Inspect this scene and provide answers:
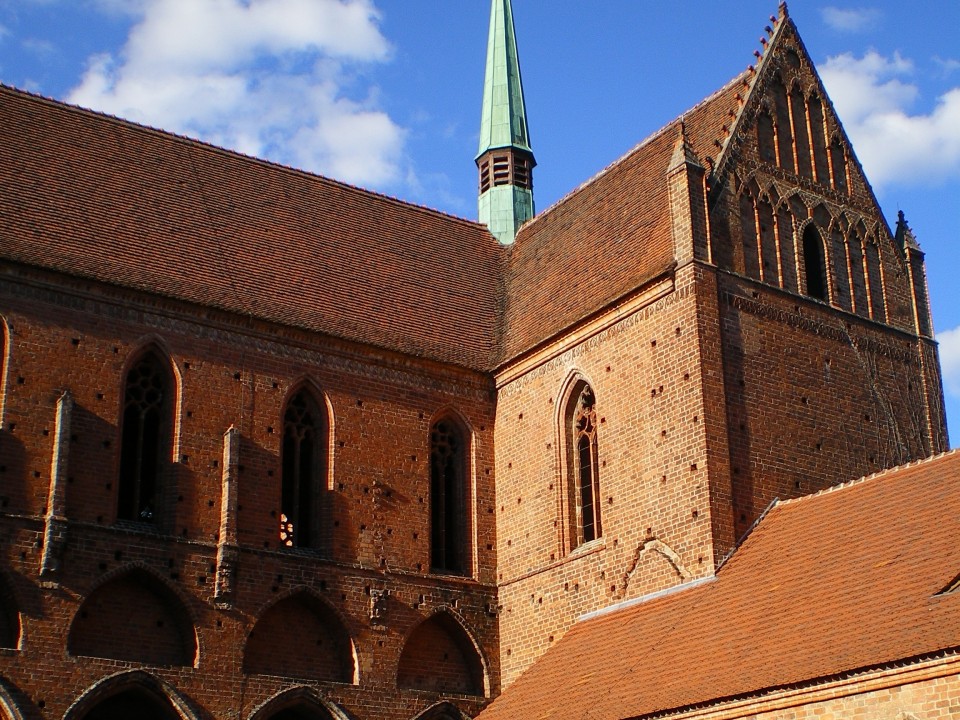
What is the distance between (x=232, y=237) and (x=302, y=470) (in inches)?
169

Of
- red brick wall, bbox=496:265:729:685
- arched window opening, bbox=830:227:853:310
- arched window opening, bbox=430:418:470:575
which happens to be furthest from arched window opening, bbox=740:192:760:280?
arched window opening, bbox=430:418:470:575

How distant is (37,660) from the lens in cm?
1867

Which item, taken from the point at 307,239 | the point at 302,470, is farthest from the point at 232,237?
the point at 302,470

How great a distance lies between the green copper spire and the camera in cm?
3016

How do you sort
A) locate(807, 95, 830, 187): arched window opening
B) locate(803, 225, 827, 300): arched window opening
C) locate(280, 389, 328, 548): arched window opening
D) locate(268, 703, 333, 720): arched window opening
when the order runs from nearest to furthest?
locate(268, 703, 333, 720): arched window opening
locate(280, 389, 328, 548): arched window opening
locate(803, 225, 827, 300): arched window opening
locate(807, 95, 830, 187): arched window opening

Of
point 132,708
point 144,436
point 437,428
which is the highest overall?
point 437,428

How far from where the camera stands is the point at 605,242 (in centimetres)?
2384

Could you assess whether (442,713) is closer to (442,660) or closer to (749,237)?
(442,660)

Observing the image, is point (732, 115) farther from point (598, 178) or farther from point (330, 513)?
point (330, 513)

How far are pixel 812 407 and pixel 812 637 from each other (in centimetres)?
640

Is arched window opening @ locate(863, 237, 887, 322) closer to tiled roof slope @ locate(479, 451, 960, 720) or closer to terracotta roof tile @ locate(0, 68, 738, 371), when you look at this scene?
terracotta roof tile @ locate(0, 68, 738, 371)

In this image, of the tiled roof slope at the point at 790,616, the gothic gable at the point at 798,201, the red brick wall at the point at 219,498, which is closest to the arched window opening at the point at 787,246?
the gothic gable at the point at 798,201

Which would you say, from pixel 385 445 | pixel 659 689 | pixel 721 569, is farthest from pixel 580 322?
pixel 659 689

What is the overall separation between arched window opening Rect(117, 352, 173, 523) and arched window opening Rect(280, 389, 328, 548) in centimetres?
200
